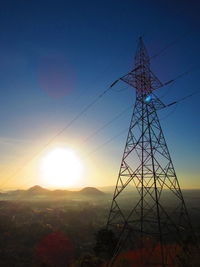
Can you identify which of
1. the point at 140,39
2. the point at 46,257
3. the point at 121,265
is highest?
the point at 140,39

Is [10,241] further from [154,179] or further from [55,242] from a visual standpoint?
[154,179]

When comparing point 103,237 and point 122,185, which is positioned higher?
point 122,185

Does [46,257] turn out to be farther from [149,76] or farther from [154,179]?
[149,76]

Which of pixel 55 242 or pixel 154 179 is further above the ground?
pixel 154 179

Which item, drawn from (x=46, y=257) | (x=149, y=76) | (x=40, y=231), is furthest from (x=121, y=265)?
(x=40, y=231)

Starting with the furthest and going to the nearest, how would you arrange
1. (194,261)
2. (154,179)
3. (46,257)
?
1. (46,257)
2. (194,261)
3. (154,179)

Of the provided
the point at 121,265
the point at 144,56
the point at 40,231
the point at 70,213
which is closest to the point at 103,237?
the point at 121,265

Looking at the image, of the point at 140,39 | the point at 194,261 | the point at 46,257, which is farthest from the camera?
the point at 46,257

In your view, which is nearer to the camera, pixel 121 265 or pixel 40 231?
pixel 121 265

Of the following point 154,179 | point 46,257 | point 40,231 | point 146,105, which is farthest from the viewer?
point 40,231
